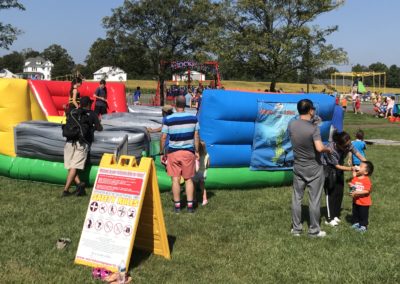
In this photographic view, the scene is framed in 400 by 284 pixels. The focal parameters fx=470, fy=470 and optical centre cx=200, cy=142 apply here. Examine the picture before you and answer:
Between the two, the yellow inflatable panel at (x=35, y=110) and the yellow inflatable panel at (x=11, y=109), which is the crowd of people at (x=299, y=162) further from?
the yellow inflatable panel at (x=35, y=110)

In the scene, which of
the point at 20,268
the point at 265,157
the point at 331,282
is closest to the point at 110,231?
the point at 20,268

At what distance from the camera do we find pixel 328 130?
30.3 feet

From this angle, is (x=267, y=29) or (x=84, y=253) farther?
(x=267, y=29)

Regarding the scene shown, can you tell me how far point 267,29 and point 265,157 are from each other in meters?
18.5

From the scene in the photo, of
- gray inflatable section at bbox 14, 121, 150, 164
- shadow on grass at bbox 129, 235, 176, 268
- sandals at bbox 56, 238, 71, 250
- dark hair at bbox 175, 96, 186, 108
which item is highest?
dark hair at bbox 175, 96, 186, 108

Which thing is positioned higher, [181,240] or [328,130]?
[328,130]

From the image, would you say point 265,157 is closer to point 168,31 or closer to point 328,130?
point 328,130

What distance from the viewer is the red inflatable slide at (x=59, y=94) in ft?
37.0

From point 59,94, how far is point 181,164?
717 cm

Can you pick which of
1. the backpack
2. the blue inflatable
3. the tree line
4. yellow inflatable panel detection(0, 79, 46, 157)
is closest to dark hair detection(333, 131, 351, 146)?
the blue inflatable

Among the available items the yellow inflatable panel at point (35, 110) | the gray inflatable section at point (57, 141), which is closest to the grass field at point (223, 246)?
the gray inflatable section at point (57, 141)

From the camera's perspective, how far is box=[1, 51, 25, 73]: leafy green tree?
116875 millimetres

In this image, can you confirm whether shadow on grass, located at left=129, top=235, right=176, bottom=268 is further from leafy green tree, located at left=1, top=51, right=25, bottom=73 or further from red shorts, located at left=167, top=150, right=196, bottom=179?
leafy green tree, located at left=1, top=51, right=25, bottom=73

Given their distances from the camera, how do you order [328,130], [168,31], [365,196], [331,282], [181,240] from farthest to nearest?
[168,31] → [328,130] → [365,196] → [181,240] → [331,282]
